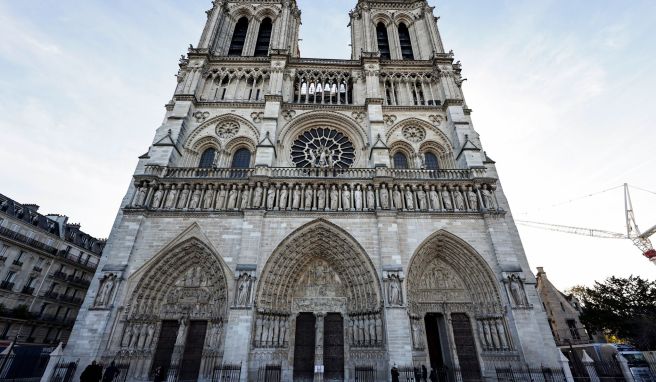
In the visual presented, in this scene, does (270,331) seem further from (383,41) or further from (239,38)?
(383,41)

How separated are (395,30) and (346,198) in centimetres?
1530

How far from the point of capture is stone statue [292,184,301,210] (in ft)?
42.3

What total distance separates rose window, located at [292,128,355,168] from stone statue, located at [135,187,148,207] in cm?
700

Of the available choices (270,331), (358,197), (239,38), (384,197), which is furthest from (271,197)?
(239,38)

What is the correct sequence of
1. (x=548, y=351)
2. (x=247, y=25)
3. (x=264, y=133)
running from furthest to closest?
(x=247, y=25) → (x=264, y=133) → (x=548, y=351)

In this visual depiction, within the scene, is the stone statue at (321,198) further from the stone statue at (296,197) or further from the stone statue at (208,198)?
the stone statue at (208,198)

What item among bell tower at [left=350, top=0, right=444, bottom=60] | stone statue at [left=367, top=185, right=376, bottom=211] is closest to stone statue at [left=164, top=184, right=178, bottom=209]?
stone statue at [left=367, top=185, right=376, bottom=211]

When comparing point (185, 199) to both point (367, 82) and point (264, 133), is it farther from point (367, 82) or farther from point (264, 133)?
point (367, 82)

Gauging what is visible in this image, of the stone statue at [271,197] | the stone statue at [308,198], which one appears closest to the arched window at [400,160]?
the stone statue at [308,198]

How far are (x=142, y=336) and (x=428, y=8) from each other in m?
26.2

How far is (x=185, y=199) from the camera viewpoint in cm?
1309

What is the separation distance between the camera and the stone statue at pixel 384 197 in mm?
12734

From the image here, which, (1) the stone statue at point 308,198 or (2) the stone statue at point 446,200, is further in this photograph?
(2) the stone statue at point 446,200

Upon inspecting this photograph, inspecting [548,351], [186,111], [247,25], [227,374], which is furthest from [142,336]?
[247,25]
